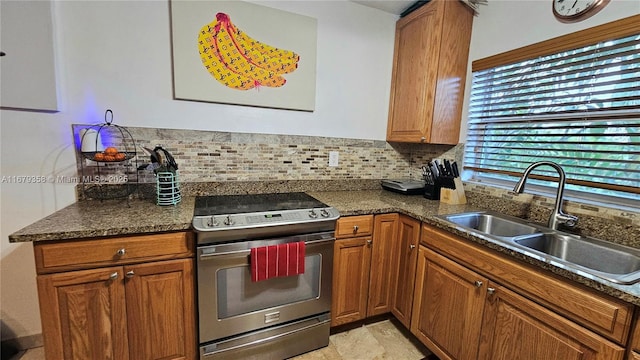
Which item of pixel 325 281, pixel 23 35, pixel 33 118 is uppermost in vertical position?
pixel 23 35

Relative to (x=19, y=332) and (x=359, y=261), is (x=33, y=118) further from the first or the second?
(x=359, y=261)

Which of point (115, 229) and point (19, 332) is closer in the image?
point (115, 229)

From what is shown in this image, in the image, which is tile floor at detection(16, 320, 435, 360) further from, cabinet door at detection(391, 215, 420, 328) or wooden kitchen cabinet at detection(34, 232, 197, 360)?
wooden kitchen cabinet at detection(34, 232, 197, 360)

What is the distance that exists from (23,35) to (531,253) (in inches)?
102

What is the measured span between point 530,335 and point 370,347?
949 millimetres

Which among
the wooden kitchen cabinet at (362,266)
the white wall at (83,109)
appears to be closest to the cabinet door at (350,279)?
the wooden kitchen cabinet at (362,266)

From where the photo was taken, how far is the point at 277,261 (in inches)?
55.8

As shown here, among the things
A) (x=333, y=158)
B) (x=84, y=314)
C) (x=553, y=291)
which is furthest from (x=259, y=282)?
(x=553, y=291)

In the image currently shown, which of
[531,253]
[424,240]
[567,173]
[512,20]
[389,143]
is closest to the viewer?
[531,253]

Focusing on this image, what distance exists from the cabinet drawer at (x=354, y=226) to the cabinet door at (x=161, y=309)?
830 millimetres

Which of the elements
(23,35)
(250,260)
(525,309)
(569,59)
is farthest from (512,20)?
(23,35)

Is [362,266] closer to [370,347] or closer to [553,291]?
[370,347]

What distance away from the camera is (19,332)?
158cm

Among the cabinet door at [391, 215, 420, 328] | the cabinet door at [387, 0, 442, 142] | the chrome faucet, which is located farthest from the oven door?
the cabinet door at [387, 0, 442, 142]
